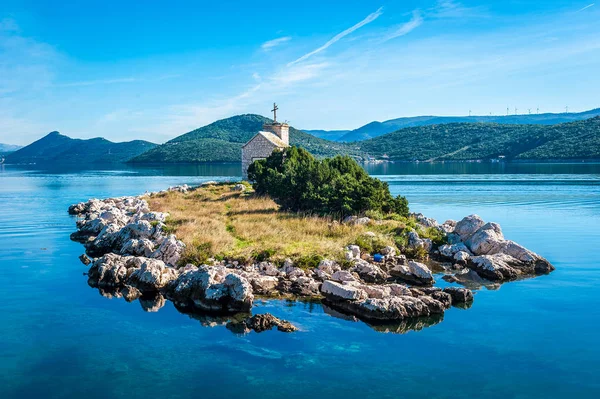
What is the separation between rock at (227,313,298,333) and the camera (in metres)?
Answer: 14.4

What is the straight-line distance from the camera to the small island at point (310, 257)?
16.4 meters

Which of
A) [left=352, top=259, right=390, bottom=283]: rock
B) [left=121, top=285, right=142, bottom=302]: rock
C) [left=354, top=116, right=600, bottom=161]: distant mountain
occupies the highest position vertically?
[left=354, top=116, right=600, bottom=161]: distant mountain

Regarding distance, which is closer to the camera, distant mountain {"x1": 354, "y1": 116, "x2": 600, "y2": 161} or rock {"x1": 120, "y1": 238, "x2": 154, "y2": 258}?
rock {"x1": 120, "y1": 238, "x2": 154, "y2": 258}

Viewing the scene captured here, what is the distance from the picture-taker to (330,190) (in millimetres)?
30734

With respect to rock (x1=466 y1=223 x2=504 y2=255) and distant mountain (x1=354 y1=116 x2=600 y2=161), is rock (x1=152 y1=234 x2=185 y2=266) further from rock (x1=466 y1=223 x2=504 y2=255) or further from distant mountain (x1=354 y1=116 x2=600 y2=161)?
distant mountain (x1=354 y1=116 x2=600 y2=161)

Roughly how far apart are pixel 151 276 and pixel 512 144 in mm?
167209

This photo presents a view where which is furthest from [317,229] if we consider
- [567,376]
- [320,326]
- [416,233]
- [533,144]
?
[533,144]

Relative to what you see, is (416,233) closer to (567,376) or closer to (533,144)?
(567,376)

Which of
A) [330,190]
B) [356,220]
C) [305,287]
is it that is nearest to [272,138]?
[330,190]

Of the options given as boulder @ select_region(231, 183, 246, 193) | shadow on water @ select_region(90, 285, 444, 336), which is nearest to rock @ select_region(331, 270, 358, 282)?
shadow on water @ select_region(90, 285, 444, 336)

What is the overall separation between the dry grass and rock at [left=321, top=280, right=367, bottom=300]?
3713 millimetres

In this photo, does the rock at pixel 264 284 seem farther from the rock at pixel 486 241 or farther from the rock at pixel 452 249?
the rock at pixel 486 241

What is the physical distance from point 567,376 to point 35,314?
1653cm

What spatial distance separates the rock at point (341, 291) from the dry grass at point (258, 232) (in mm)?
3713
